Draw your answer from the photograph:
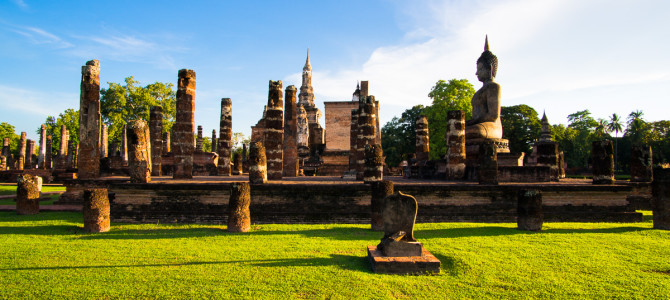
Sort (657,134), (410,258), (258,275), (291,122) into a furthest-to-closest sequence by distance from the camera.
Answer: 1. (657,134)
2. (291,122)
3. (410,258)
4. (258,275)

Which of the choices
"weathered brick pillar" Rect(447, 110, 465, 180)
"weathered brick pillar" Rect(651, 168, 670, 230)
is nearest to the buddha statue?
"weathered brick pillar" Rect(447, 110, 465, 180)

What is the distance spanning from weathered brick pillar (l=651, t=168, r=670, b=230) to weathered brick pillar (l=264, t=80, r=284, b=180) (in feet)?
33.4

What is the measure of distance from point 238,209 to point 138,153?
12.8ft

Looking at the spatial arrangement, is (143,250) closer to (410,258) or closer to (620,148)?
(410,258)

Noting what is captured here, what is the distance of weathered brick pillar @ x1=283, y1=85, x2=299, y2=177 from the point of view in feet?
58.9

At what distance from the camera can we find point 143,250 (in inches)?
241

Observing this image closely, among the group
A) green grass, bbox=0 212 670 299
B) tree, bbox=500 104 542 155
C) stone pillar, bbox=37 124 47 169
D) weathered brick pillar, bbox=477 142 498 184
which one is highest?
tree, bbox=500 104 542 155

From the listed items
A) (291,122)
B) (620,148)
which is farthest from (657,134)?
(291,122)

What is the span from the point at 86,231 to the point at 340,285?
241 inches

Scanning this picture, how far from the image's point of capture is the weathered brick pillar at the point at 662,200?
26.5ft

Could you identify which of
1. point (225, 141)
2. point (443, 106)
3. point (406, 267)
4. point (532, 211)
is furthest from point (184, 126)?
point (443, 106)

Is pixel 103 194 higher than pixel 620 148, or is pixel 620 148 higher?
pixel 620 148

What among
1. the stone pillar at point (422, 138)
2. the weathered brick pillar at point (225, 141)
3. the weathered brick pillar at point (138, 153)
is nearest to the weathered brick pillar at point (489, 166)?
the weathered brick pillar at point (138, 153)

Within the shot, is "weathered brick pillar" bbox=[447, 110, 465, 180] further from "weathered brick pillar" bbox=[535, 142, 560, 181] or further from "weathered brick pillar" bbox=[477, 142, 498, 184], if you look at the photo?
"weathered brick pillar" bbox=[477, 142, 498, 184]
